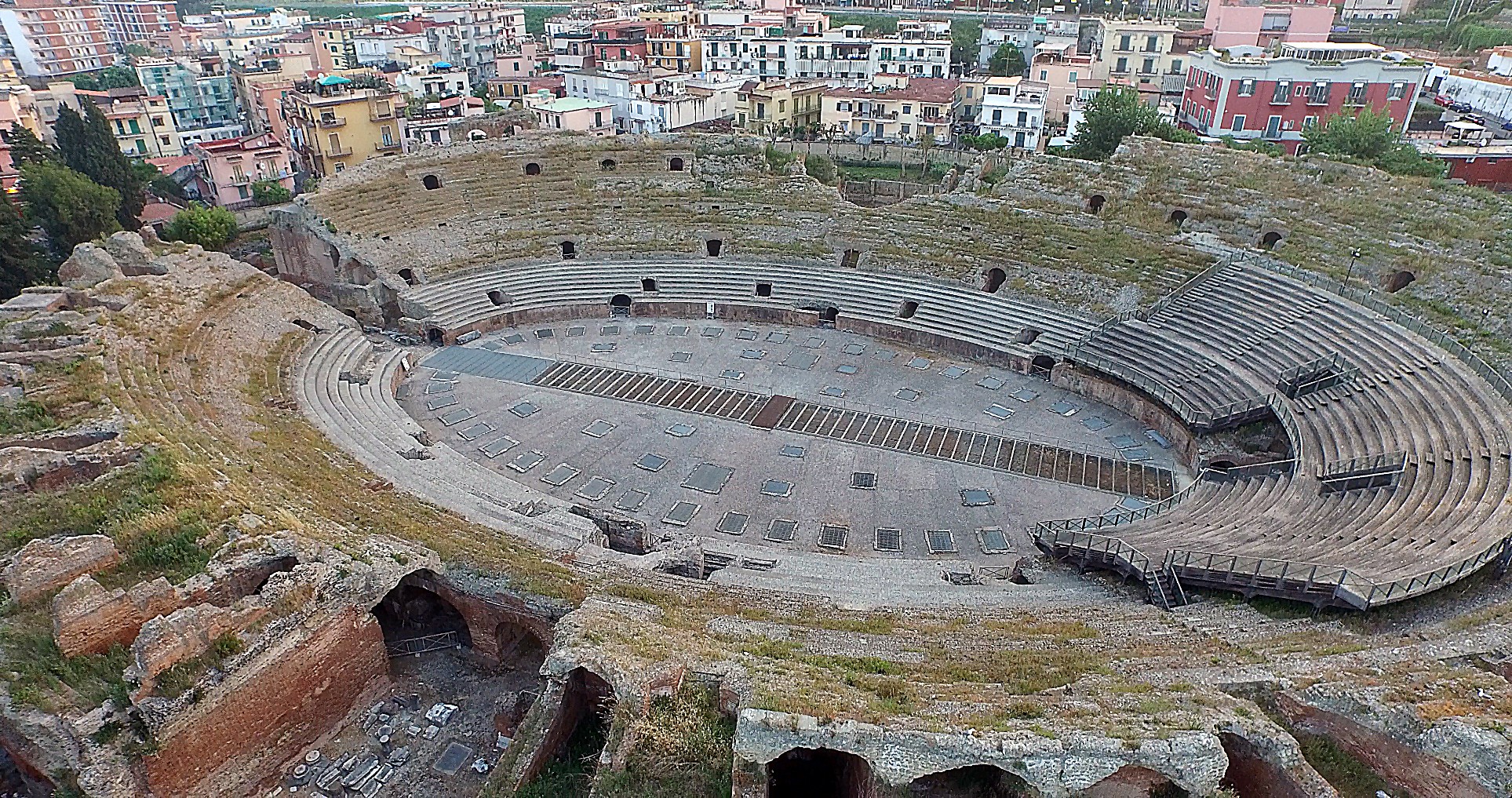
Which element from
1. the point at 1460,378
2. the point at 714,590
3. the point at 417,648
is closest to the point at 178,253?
the point at 417,648

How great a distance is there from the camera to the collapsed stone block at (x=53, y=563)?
11055mm

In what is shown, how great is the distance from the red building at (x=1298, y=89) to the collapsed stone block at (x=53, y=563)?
4804cm

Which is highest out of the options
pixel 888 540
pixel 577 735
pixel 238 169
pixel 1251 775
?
pixel 238 169

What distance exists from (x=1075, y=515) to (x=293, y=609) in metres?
15.4

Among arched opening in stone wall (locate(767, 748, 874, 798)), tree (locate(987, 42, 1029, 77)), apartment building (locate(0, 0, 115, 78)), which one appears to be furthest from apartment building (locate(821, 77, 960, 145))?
apartment building (locate(0, 0, 115, 78))

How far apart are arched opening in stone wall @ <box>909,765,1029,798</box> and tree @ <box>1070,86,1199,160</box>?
34.4 metres

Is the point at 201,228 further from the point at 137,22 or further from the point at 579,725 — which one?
the point at 137,22

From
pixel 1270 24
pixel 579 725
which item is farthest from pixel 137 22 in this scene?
pixel 579 725

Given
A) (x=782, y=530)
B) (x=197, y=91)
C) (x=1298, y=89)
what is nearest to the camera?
(x=782, y=530)

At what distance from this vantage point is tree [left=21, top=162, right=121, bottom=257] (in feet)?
97.3

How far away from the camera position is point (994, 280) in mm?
27219

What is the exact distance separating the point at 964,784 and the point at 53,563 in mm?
12894

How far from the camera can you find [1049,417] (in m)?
21.8

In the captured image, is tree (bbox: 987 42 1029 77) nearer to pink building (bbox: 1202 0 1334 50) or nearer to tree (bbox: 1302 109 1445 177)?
pink building (bbox: 1202 0 1334 50)
